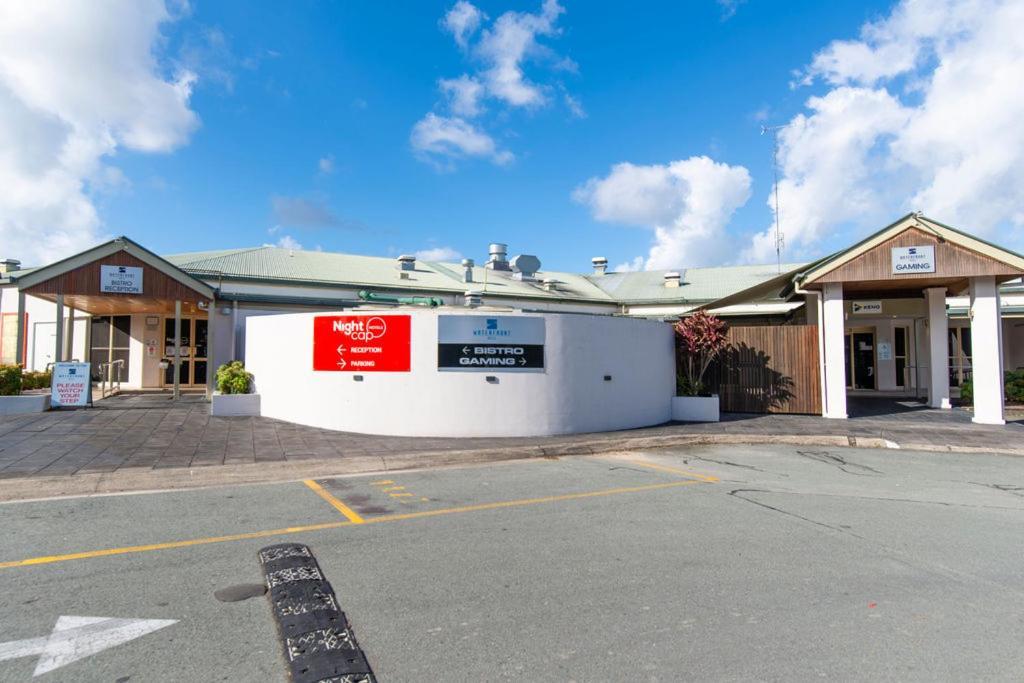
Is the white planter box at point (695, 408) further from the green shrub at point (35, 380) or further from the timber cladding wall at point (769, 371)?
the green shrub at point (35, 380)

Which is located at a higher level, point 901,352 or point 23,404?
point 901,352

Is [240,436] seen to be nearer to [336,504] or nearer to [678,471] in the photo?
[336,504]

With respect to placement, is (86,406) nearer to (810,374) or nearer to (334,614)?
(334,614)

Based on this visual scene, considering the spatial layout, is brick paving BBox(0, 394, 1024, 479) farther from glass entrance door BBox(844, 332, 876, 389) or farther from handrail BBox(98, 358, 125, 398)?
glass entrance door BBox(844, 332, 876, 389)

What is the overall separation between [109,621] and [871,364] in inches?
993


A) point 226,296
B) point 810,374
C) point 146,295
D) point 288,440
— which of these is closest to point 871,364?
point 810,374

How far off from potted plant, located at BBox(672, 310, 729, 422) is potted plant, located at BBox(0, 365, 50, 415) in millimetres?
15291

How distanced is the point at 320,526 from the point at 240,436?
623 centimetres

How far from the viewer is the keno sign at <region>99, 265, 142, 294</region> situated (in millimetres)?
16281

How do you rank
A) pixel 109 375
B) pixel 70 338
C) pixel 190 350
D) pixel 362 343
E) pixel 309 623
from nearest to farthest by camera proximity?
pixel 309 623 < pixel 362 343 < pixel 70 338 < pixel 109 375 < pixel 190 350

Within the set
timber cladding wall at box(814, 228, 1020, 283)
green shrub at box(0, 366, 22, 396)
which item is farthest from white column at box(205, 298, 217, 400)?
timber cladding wall at box(814, 228, 1020, 283)

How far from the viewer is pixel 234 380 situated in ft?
49.0

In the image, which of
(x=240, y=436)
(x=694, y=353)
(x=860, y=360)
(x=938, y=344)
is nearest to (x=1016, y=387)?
(x=938, y=344)

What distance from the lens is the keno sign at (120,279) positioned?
16.3 m
